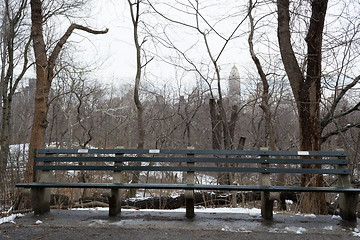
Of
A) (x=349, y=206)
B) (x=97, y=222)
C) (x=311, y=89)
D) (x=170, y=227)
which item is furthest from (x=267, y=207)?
(x=311, y=89)

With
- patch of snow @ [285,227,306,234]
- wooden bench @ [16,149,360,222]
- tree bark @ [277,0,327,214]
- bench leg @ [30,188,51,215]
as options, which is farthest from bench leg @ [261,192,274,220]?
bench leg @ [30,188,51,215]

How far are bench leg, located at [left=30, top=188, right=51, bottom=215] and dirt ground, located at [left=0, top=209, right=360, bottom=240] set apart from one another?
11 centimetres

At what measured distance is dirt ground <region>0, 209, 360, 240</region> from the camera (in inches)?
152

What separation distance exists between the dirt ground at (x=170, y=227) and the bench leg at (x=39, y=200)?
0.35 ft

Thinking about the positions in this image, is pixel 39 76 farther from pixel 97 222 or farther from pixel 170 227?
pixel 170 227

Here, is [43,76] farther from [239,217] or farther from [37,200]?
[239,217]

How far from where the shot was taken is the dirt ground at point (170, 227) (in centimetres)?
386

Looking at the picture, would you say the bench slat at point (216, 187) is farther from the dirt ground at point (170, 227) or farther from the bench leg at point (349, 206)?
the dirt ground at point (170, 227)

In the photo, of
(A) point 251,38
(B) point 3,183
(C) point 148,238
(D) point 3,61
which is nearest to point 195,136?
(D) point 3,61

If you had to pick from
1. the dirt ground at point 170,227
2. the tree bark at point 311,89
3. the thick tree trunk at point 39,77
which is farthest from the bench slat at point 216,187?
the thick tree trunk at point 39,77

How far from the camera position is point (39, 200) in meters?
4.78

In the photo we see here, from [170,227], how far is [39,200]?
204 cm

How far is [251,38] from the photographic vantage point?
9.78 meters

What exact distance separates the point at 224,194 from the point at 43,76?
225 inches
